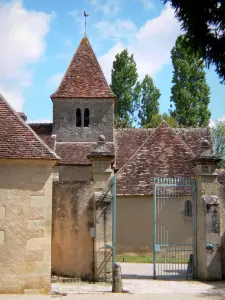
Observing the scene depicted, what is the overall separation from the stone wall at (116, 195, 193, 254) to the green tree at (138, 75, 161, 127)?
2761 cm

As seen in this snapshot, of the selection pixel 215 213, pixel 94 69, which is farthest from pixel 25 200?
pixel 94 69

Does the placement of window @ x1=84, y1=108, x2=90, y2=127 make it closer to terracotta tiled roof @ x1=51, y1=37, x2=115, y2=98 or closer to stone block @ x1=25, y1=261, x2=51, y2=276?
terracotta tiled roof @ x1=51, y1=37, x2=115, y2=98

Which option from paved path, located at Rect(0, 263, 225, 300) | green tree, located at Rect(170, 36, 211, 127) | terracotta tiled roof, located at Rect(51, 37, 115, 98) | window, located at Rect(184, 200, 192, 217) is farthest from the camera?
green tree, located at Rect(170, 36, 211, 127)

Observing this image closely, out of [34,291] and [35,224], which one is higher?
[35,224]

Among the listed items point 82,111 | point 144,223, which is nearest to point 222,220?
point 144,223

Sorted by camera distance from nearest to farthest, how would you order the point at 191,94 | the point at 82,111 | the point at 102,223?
the point at 102,223
the point at 82,111
the point at 191,94

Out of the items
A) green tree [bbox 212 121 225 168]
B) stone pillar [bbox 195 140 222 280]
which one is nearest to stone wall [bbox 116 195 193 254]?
stone pillar [bbox 195 140 222 280]

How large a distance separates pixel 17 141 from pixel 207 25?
648 cm

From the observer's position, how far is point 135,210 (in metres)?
23.2

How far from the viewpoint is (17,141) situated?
11.5 meters

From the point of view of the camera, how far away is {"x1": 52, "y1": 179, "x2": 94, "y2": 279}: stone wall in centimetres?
1331

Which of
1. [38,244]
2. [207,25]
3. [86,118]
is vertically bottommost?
[38,244]

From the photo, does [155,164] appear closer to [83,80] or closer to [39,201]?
[83,80]

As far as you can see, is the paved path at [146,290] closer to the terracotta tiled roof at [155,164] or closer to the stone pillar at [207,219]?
the stone pillar at [207,219]
